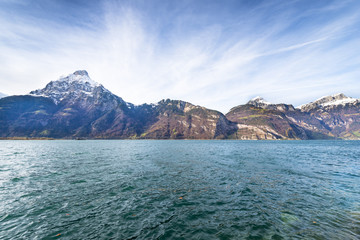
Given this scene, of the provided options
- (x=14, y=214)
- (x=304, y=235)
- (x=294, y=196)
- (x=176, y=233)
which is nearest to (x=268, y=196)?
(x=294, y=196)

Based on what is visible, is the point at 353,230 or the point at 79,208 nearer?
the point at 353,230

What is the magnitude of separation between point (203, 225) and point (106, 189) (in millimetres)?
15108

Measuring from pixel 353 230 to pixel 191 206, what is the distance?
13.5 meters

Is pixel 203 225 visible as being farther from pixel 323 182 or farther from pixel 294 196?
pixel 323 182

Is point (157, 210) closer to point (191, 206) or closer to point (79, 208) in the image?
point (191, 206)

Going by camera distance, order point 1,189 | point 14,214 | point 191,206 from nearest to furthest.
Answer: point 14,214 < point 191,206 < point 1,189

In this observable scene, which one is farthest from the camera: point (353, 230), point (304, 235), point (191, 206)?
point (191, 206)

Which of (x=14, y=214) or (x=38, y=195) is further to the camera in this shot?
(x=38, y=195)

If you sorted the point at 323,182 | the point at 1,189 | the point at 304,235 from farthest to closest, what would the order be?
1. the point at 323,182
2. the point at 1,189
3. the point at 304,235

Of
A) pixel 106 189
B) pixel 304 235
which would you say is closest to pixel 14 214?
pixel 106 189

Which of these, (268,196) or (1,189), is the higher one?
(1,189)

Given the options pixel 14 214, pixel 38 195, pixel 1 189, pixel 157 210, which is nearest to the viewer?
pixel 14 214

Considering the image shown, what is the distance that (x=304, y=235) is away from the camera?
11602 mm

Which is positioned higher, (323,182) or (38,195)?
(38,195)
